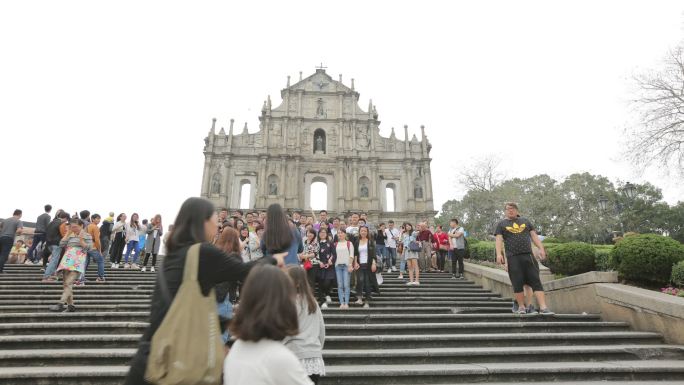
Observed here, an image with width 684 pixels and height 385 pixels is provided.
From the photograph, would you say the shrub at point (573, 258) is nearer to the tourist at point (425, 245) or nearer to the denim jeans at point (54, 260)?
the tourist at point (425, 245)

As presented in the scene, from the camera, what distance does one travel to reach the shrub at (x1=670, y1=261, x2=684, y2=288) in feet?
20.8

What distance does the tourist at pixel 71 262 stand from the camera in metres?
6.96

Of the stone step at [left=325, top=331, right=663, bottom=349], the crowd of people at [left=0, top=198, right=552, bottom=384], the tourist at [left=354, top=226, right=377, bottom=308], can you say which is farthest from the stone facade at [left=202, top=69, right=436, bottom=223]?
the stone step at [left=325, top=331, right=663, bottom=349]

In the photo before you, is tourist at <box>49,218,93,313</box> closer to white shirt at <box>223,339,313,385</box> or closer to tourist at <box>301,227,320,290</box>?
tourist at <box>301,227,320,290</box>

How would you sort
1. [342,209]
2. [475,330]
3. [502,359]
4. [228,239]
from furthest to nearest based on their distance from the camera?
[342,209]
[475,330]
[502,359]
[228,239]

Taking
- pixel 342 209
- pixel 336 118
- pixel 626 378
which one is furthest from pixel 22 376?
pixel 336 118

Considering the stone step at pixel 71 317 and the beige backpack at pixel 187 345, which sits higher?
the beige backpack at pixel 187 345

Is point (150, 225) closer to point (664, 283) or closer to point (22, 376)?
point (22, 376)

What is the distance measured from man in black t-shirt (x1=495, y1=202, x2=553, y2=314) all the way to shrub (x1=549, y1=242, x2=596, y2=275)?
7.25ft

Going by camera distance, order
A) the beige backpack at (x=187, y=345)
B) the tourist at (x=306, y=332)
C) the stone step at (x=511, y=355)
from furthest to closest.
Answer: the stone step at (x=511, y=355), the tourist at (x=306, y=332), the beige backpack at (x=187, y=345)

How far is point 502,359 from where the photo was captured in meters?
5.25

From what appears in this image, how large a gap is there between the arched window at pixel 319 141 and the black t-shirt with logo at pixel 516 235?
1071 inches

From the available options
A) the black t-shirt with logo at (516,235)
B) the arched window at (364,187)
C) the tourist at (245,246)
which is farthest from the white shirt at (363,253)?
the arched window at (364,187)

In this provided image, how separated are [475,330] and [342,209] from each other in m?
24.4
